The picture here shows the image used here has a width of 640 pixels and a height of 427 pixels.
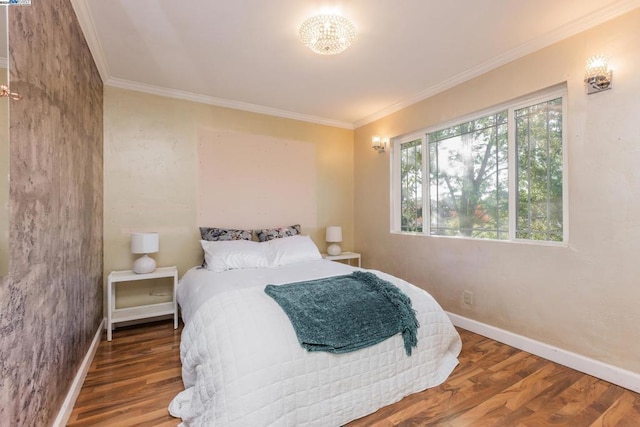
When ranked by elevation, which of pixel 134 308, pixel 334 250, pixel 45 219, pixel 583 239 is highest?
pixel 45 219

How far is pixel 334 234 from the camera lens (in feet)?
12.9

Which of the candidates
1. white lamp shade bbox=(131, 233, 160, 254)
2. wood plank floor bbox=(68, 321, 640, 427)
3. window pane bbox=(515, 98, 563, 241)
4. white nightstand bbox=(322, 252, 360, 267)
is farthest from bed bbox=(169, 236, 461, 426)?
white nightstand bbox=(322, 252, 360, 267)

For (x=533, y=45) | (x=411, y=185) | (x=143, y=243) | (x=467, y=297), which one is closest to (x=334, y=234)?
(x=411, y=185)

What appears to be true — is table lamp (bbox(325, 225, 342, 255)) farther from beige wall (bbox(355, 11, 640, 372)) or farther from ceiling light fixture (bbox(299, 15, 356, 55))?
ceiling light fixture (bbox(299, 15, 356, 55))

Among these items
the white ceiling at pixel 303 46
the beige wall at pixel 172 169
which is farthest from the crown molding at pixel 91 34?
the beige wall at pixel 172 169

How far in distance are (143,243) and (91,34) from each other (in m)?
1.71

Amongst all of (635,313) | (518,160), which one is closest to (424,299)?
(635,313)

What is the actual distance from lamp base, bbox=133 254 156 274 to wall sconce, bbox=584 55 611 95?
151 inches

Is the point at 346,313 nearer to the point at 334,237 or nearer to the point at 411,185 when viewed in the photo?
the point at 334,237

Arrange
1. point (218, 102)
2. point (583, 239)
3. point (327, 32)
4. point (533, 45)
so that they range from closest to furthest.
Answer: point (327, 32)
point (583, 239)
point (533, 45)
point (218, 102)

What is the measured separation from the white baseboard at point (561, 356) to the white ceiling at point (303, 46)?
232cm

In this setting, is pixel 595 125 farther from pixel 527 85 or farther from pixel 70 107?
pixel 70 107

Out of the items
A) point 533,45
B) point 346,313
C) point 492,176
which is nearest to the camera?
point 346,313

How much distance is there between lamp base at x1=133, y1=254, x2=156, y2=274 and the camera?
9.15ft
